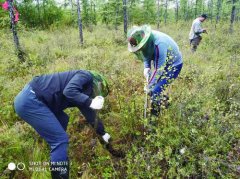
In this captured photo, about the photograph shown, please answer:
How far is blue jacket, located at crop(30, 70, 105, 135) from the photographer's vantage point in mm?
2656

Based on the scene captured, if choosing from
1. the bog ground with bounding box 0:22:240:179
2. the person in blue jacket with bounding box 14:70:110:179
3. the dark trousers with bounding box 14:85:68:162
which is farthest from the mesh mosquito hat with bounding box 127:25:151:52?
the dark trousers with bounding box 14:85:68:162

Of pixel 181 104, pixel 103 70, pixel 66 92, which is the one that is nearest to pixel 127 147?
pixel 181 104

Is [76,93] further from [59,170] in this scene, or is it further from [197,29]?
[197,29]

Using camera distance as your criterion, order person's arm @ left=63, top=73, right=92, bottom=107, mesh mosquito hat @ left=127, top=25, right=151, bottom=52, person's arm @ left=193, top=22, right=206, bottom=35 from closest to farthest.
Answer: person's arm @ left=63, top=73, right=92, bottom=107, mesh mosquito hat @ left=127, top=25, right=151, bottom=52, person's arm @ left=193, top=22, right=206, bottom=35

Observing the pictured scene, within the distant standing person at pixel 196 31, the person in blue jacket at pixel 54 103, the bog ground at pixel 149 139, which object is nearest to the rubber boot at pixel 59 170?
the person in blue jacket at pixel 54 103

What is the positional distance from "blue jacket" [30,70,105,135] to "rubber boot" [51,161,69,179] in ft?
2.12

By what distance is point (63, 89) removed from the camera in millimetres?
2789

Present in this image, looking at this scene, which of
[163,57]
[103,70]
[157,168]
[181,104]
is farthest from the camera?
[103,70]

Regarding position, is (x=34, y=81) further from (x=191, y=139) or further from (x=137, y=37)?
(x=191, y=139)

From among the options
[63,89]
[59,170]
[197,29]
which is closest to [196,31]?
[197,29]

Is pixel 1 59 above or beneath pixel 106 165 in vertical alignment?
above

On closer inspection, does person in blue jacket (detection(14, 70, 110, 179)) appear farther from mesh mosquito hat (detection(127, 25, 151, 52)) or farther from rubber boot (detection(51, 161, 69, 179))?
mesh mosquito hat (detection(127, 25, 151, 52))

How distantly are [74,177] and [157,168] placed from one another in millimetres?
1111

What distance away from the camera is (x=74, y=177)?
3068 mm
